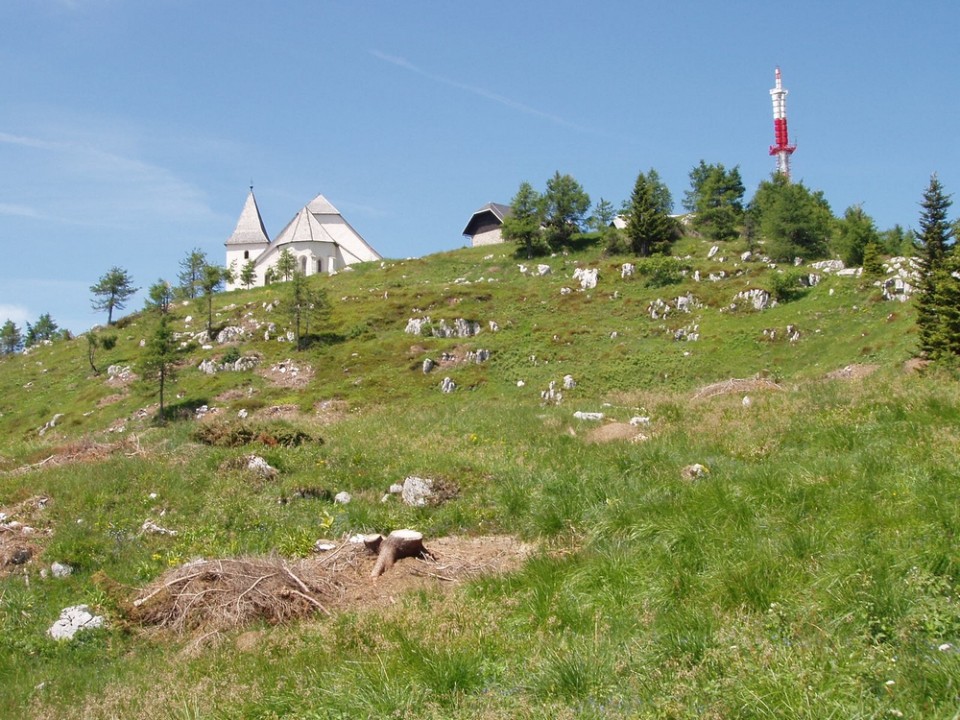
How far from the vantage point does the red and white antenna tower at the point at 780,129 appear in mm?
121250

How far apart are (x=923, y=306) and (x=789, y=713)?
112 feet

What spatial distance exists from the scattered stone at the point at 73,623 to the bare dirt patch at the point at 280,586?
0.39 meters

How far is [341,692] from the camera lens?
5.54 meters

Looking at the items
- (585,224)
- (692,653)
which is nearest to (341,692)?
(692,653)

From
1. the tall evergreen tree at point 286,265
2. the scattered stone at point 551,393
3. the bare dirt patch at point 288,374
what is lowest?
the scattered stone at point 551,393

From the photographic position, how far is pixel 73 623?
875 cm

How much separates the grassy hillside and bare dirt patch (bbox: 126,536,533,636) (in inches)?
4.0

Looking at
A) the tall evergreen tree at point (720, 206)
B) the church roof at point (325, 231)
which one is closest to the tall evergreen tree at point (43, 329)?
the church roof at point (325, 231)

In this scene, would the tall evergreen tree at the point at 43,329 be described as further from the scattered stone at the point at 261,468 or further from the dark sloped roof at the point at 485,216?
the scattered stone at the point at 261,468

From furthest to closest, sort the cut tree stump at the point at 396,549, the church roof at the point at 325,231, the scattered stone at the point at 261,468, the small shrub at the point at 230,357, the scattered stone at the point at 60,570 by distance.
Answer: the church roof at the point at 325,231 → the small shrub at the point at 230,357 → the scattered stone at the point at 261,468 → the scattered stone at the point at 60,570 → the cut tree stump at the point at 396,549

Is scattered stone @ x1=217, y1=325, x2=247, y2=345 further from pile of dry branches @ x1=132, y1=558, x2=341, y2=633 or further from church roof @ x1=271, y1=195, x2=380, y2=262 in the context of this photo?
pile of dry branches @ x1=132, y1=558, x2=341, y2=633

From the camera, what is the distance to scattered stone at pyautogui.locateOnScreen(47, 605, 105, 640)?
8.60 meters

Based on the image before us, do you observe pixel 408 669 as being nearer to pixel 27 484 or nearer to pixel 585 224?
pixel 27 484

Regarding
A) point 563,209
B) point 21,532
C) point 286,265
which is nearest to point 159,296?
point 286,265
